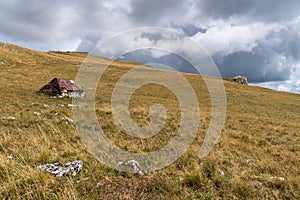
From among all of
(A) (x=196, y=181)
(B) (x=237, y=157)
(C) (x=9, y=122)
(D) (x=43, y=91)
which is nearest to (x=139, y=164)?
(A) (x=196, y=181)

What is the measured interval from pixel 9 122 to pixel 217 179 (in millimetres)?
8776

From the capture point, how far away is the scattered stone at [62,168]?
15.2ft

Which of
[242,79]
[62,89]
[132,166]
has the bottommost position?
[132,166]

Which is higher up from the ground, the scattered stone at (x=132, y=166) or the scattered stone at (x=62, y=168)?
the scattered stone at (x=62, y=168)

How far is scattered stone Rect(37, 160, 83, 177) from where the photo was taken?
4.63m

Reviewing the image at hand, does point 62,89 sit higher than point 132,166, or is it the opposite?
point 62,89

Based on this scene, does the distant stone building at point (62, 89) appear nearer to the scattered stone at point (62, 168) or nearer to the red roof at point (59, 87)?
the red roof at point (59, 87)

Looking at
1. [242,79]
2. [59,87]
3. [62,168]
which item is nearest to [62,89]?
[59,87]

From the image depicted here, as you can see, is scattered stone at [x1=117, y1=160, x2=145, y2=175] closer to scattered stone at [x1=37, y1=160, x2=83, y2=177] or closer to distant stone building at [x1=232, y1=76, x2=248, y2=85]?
scattered stone at [x1=37, y1=160, x2=83, y2=177]

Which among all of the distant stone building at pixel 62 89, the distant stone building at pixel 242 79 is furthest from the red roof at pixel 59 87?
the distant stone building at pixel 242 79

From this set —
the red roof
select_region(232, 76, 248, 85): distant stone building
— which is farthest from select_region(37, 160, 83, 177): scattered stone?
select_region(232, 76, 248, 85): distant stone building

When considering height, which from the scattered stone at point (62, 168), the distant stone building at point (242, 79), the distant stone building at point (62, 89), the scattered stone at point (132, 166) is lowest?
the scattered stone at point (132, 166)

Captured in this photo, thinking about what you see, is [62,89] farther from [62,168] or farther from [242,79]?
[242,79]

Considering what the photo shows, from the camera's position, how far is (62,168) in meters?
4.82
